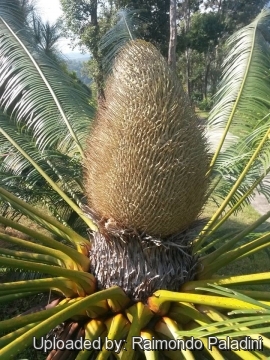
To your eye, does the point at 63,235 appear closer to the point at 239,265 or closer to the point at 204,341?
the point at 204,341

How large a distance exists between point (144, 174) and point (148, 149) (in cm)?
14

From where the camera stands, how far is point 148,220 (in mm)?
2436

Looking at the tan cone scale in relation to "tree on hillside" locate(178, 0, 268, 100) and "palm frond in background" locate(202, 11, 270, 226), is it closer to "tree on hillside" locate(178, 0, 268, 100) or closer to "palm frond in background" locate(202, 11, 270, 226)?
"palm frond in background" locate(202, 11, 270, 226)

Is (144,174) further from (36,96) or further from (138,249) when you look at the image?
(36,96)

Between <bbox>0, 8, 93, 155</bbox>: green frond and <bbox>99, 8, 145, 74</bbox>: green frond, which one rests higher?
<bbox>99, 8, 145, 74</bbox>: green frond

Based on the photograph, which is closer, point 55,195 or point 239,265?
point 55,195

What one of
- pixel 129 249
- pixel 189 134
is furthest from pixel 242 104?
pixel 129 249

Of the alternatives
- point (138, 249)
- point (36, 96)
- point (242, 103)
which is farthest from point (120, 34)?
point (138, 249)

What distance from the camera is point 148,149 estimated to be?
2.33m

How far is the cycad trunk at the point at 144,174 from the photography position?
2.33m

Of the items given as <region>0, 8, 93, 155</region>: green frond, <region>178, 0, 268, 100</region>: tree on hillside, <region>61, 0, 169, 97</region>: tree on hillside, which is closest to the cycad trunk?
<region>0, 8, 93, 155</region>: green frond

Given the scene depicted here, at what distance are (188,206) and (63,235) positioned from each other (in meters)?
1.01

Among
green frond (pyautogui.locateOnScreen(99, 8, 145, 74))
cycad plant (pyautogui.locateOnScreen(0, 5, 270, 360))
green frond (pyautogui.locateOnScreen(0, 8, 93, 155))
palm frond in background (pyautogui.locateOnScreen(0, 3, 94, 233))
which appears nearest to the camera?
cycad plant (pyautogui.locateOnScreen(0, 5, 270, 360))

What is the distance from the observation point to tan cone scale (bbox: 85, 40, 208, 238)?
2322 mm
